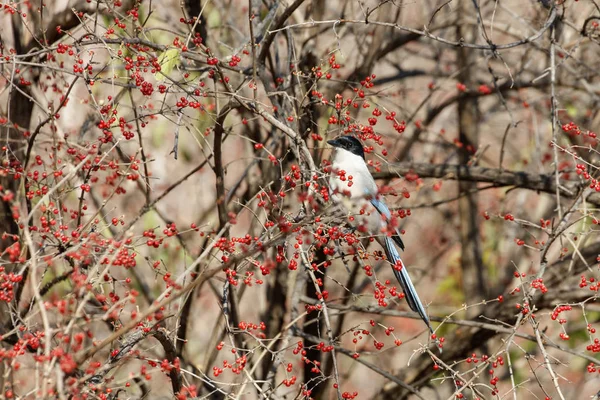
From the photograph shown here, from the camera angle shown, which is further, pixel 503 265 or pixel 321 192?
pixel 503 265

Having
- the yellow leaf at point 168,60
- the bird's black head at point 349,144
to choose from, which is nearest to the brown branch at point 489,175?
the bird's black head at point 349,144

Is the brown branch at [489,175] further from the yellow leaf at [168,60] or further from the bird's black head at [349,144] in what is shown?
the yellow leaf at [168,60]

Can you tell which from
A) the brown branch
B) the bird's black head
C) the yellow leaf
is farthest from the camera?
the brown branch

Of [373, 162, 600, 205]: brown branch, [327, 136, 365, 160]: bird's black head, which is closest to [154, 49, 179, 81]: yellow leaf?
[327, 136, 365, 160]: bird's black head

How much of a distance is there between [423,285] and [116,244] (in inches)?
379

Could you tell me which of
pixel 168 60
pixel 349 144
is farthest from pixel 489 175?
pixel 168 60

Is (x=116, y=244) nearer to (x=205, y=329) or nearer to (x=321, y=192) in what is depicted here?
(x=321, y=192)

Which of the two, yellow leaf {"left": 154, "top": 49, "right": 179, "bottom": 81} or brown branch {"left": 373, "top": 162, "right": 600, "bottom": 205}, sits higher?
yellow leaf {"left": 154, "top": 49, "right": 179, "bottom": 81}

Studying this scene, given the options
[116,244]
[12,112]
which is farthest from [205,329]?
[116,244]

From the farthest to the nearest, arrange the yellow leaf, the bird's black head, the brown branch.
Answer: the brown branch
the bird's black head
the yellow leaf

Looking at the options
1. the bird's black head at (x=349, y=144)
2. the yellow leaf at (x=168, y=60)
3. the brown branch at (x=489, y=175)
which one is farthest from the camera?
the brown branch at (x=489, y=175)

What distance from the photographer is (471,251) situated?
7641mm

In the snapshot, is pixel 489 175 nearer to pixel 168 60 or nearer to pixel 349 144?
pixel 349 144

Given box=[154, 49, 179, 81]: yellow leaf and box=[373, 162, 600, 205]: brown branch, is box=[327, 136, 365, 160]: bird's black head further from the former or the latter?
box=[154, 49, 179, 81]: yellow leaf
